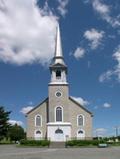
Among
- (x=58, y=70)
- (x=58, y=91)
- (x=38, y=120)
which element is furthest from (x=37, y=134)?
(x=58, y=70)

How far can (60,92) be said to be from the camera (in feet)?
215

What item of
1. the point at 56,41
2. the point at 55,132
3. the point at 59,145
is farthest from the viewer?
the point at 56,41

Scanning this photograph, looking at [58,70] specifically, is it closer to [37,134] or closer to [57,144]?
[37,134]

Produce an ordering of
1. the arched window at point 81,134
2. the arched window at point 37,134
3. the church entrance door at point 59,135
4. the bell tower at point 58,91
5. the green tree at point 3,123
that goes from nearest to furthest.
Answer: the church entrance door at point 59,135 < the bell tower at point 58,91 < the arched window at point 81,134 < the arched window at point 37,134 < the green tree at point 3,123

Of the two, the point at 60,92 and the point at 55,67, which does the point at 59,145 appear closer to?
the point at 60,92

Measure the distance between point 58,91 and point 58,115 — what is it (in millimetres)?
4452

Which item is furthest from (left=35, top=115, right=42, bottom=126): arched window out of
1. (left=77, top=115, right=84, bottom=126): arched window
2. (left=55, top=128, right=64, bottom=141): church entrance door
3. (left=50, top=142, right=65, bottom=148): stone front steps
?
(left=77, top=115, right=84, bottom=126): arched window

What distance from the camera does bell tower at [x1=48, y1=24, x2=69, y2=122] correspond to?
64875 millimetres

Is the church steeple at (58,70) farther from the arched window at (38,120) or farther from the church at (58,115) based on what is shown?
the arched window at (38,120)

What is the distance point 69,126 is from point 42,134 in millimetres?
5373

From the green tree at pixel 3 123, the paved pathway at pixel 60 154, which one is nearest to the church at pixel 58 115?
the green tree at pixel 3 123

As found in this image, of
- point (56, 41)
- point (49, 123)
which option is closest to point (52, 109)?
point (49, 123)

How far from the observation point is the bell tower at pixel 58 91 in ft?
213

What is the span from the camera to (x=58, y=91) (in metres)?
65.6
